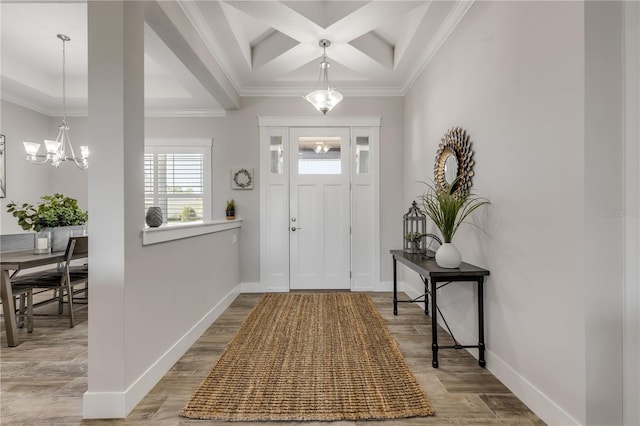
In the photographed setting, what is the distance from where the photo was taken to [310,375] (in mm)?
2023

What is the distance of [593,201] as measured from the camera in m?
1.37

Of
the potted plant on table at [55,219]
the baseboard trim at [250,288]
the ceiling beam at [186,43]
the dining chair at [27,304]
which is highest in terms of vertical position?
the ceiling beam at [186,43]

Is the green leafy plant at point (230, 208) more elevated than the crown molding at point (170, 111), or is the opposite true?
the crown molding at point (170, 111)

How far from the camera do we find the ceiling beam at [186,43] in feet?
6.98

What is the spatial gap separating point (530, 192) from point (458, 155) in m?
0.89

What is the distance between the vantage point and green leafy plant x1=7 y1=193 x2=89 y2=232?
2890mm

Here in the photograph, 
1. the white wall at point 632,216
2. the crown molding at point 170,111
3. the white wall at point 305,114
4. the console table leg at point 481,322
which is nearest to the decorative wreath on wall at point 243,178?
the white wall at point 305,114

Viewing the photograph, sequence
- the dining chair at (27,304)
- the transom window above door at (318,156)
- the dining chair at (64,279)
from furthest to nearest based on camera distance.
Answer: the transom window above door at (318,156) → the dining chair at (64,279) → the dining chair at (27,304)

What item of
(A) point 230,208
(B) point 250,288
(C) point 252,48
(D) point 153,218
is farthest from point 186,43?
(B) point 250,288

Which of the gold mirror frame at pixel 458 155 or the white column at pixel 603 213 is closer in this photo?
the white column at pixel 603 213

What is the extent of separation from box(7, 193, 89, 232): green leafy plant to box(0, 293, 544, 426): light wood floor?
1.03 m

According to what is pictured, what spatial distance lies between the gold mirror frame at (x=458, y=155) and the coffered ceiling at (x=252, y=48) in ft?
3.18

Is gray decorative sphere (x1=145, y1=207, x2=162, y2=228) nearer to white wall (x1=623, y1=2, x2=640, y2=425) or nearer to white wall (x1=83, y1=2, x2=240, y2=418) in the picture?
white wall (x1=83, y1=2, x2=240, y2=418)

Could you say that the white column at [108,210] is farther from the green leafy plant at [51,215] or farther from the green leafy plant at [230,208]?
the green leafy plant at [230,208]
